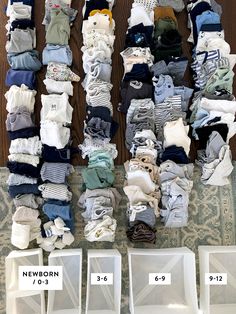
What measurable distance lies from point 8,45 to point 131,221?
82 centimetres

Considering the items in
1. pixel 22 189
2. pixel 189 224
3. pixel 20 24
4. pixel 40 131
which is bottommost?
pixel 189 224

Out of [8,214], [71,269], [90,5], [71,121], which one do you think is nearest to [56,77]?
[71,121]

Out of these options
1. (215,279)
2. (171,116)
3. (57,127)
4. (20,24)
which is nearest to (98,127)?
(57,127)

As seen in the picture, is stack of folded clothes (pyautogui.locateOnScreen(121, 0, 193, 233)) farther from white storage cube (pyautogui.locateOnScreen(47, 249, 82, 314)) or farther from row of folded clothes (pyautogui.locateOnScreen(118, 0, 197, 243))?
white storage cube (pyautogui.locateOnScreen(47, 249, 82, 314))

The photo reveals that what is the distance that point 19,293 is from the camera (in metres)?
1.42

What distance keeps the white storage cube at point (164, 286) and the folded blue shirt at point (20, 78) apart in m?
0.73

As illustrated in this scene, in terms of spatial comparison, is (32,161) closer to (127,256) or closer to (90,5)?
(127,256)

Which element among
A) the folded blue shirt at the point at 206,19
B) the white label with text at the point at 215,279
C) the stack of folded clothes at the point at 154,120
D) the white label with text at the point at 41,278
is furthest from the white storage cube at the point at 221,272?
the folded blue shirt at the point at 206,19

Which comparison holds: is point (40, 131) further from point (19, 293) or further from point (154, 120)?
point (19, 293)

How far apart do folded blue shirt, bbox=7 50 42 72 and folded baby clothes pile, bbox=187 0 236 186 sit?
615 mm

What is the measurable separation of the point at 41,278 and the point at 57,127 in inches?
20.4

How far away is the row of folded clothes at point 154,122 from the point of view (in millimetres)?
1501

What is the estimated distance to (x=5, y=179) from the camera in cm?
161

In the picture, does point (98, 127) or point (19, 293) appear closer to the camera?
point (19, 293)
